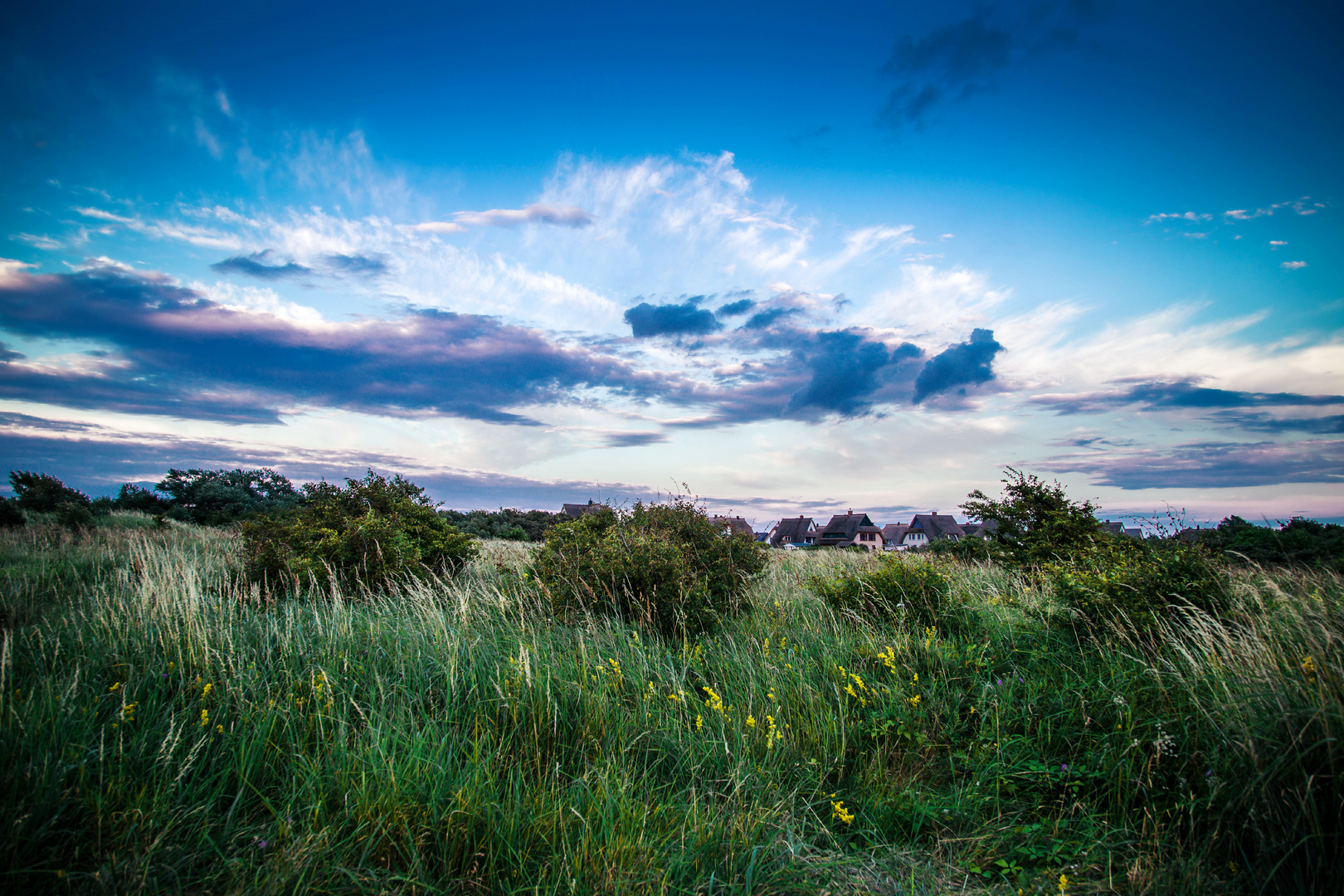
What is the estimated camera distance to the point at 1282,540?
13297 mm

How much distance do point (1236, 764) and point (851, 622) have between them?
397cm

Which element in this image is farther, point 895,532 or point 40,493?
point 895,532

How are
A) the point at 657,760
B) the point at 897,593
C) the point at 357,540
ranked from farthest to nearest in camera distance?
the point at 357,540
the point at 897,593
the point at 657,760

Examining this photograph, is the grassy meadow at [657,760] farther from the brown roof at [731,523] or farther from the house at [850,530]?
the house at [850,530]

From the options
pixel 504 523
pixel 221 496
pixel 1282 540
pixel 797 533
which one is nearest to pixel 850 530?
pixel 797 533

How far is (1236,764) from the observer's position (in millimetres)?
3318

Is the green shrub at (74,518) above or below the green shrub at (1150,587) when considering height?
below

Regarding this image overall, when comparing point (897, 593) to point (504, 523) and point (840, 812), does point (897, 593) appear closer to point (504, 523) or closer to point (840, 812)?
point (840, 812)

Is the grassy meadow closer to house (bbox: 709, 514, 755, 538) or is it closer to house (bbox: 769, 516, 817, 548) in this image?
house (bbox: 709, 514, 755, 538)

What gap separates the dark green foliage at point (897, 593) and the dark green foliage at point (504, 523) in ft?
63.4

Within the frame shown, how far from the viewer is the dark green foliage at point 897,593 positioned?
23.1 ft

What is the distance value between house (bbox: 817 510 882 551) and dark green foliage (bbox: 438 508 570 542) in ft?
77.9

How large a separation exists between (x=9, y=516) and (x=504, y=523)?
688 inches

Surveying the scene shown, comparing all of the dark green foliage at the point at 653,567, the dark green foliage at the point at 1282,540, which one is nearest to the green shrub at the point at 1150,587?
the dark green foliage at the point at 653,567
